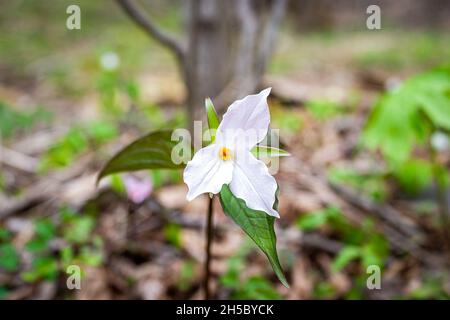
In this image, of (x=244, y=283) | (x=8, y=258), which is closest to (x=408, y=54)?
(x=244, y=283)

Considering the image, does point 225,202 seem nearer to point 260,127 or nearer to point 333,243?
point 260,127

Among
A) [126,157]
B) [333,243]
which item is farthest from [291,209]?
[126,157]

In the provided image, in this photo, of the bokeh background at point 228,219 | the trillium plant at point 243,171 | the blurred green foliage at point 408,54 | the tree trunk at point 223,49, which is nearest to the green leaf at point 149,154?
the trillium plant at point 243,171

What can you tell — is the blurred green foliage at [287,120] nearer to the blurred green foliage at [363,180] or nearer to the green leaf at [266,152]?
the blurred green foliage at [363,180]

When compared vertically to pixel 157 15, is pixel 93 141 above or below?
below

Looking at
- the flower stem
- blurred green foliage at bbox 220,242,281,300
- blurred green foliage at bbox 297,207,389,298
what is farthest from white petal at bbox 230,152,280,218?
blurred green foliage at bbox 297,207,389,298

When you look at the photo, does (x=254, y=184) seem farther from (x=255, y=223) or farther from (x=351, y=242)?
(x=351, y=242)
